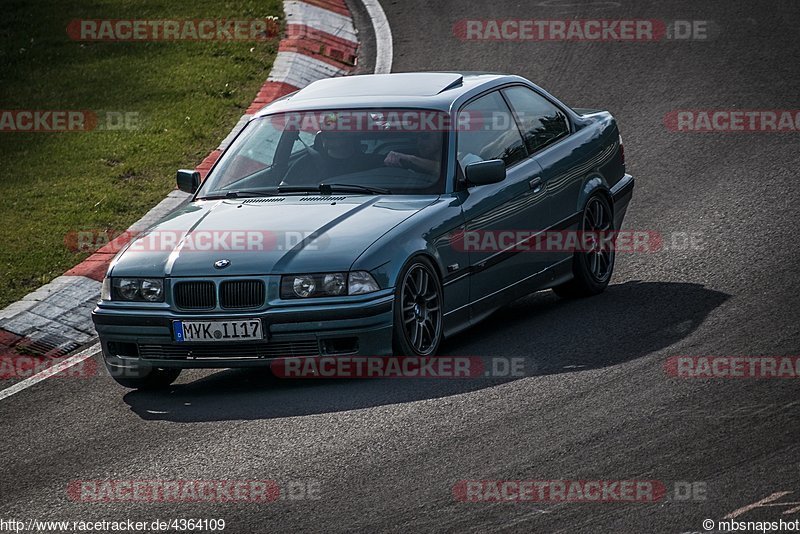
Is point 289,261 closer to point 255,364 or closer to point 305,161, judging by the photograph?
point 255,364

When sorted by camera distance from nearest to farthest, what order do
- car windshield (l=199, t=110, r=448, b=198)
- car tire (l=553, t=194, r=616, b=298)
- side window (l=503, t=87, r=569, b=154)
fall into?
car windshield (l=199, t=110, r=448, b=198) → side window (l=503, t=87, r=569, b=154) → car tire (l=553, t=194, r=616, b=298)

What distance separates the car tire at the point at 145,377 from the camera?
8133 mm

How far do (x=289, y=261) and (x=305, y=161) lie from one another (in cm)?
139

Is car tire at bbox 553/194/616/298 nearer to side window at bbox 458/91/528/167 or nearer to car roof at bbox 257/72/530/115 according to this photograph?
side window at bbox 458/91/528/167

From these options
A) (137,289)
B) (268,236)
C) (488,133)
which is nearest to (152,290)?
(137,289)

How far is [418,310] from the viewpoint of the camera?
26.6ft

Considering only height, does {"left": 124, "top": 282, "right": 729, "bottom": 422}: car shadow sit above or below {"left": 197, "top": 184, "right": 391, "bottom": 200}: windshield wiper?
below

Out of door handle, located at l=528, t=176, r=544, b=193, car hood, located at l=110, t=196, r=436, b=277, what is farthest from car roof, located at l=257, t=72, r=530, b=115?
car hood, located at l=110, t=196, r=436, b=277

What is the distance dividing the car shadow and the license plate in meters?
0.38

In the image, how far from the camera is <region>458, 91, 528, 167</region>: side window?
8.96m

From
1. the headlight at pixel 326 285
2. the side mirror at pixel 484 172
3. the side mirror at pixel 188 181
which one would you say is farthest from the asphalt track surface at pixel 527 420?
the side mirror at pixel 188 181

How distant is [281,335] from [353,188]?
1386 millimetres

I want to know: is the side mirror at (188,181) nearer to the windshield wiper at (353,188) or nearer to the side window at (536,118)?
the windshield wiper at (353,188)

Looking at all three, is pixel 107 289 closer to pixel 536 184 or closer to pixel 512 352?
pixel 512 352
